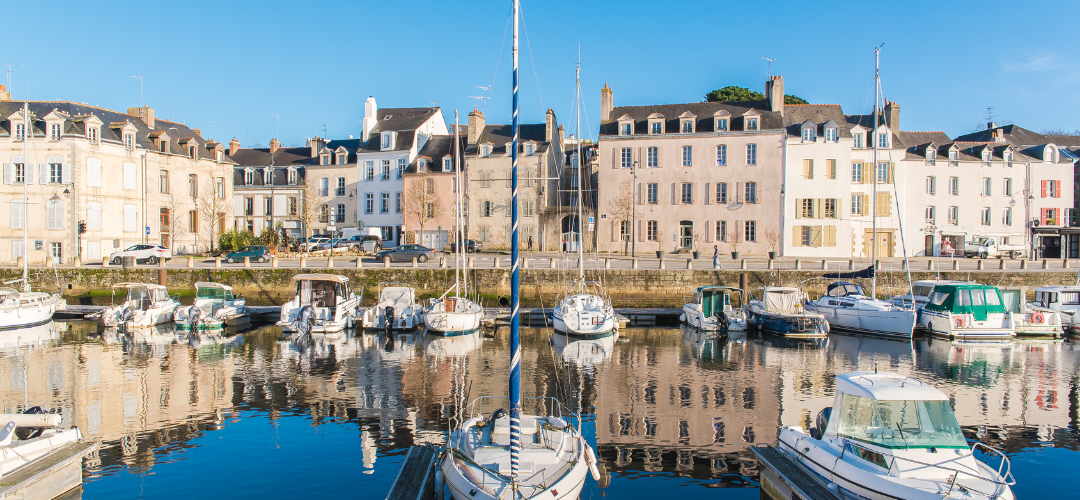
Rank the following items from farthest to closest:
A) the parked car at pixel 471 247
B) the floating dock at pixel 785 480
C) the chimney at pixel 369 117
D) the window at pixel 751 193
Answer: the chimney at pixel 369 117
the parked car at pixel 471 247
the window at pixel 751 193
the floating dock at pixel 785 480

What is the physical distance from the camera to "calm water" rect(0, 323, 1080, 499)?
12.2m

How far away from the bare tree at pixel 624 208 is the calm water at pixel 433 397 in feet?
72.2

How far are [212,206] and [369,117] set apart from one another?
1491 centimetres

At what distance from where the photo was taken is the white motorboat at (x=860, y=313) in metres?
28.6

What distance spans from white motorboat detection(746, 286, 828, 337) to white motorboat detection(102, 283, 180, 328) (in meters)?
26.0

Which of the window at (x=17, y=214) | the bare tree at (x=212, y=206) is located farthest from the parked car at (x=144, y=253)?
the bare tree at (x=212, y=206)

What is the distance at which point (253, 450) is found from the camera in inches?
528

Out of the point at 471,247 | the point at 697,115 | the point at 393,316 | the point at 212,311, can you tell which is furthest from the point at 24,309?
the point at 697,115

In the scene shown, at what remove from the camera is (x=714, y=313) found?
32.0 m

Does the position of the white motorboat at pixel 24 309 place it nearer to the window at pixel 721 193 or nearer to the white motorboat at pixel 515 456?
the white motorboat at pixel 515 456

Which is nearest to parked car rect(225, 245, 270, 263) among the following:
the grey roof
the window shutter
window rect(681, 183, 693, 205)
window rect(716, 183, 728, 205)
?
the grey roof

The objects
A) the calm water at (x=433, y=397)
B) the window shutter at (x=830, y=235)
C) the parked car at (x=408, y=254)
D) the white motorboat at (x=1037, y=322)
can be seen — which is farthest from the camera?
the window shutter at (x=830, y=235)

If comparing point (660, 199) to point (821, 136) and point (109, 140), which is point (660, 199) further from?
point (109, 140)

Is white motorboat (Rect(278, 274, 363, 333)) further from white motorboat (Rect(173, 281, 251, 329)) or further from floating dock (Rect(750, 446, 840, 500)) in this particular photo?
floating dock (Rect(750, 446, 840, 500))
